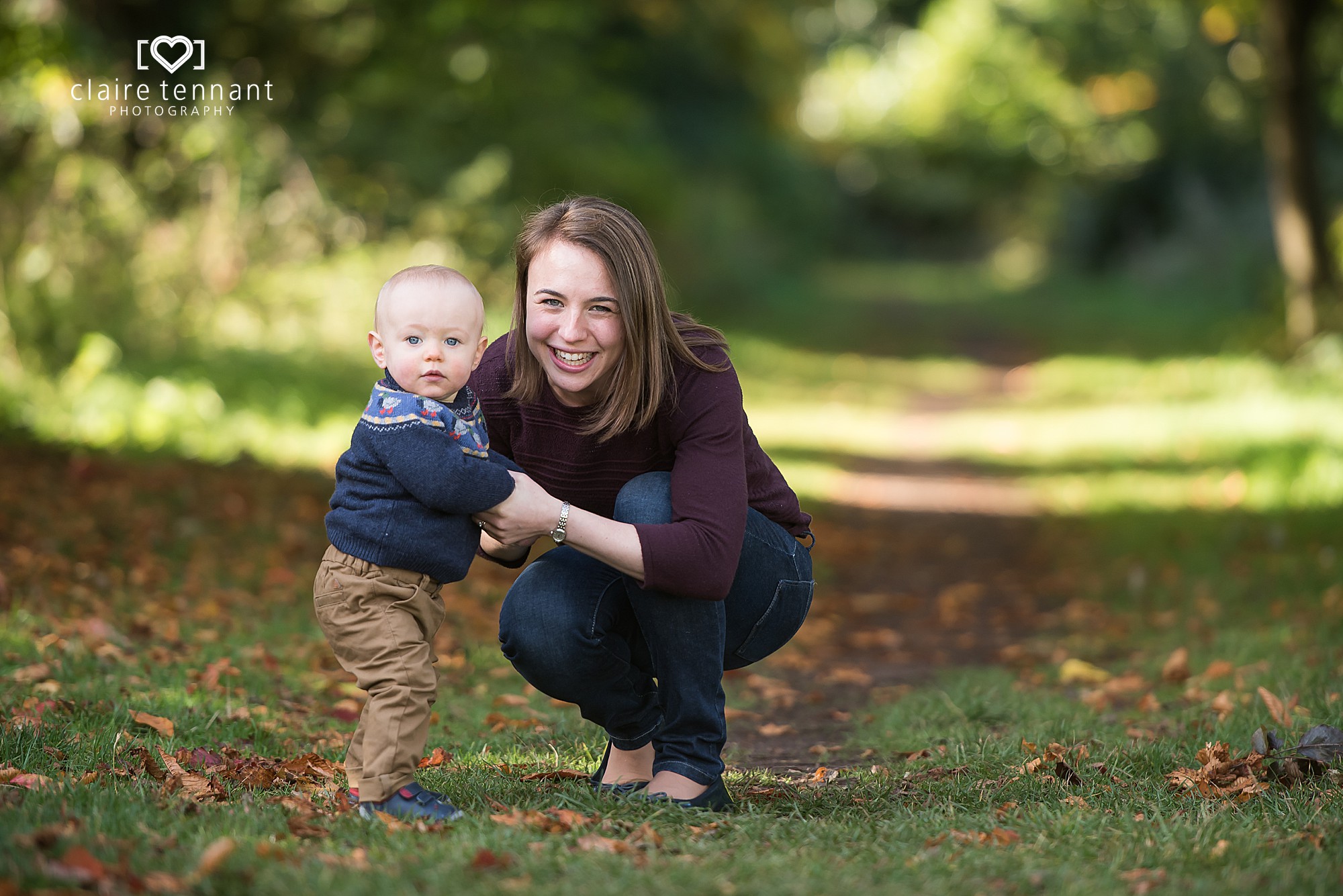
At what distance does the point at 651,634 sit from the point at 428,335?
93 cm

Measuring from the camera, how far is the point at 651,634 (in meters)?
3.31

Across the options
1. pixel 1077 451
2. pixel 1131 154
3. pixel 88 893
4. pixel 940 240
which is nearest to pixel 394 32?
pixel 1077 451

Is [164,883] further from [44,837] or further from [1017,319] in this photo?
[1017,319]

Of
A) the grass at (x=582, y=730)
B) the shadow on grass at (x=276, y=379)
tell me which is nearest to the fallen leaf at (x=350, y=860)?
the grass at (x=582, y=730)

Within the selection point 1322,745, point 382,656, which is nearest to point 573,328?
point 382,656

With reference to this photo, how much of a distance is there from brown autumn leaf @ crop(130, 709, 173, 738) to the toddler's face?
1.48 metres

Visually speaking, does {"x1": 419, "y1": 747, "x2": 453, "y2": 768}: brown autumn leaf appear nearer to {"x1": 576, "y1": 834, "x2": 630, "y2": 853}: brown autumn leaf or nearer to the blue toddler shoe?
the blue toddler shoe

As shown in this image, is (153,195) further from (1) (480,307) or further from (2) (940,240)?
(2) (940,240)

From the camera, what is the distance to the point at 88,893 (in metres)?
2.33

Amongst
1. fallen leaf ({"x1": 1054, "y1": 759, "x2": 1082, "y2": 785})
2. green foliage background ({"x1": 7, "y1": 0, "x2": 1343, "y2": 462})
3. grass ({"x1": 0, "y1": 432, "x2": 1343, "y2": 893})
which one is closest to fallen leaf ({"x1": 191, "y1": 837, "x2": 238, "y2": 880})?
grass ({"x1": 0, "y1": 432, "x2": 1343, "y2": 893})

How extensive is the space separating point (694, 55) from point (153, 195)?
43.1ft

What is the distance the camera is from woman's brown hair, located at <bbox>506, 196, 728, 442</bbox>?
3.23m

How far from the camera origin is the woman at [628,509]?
125 inches

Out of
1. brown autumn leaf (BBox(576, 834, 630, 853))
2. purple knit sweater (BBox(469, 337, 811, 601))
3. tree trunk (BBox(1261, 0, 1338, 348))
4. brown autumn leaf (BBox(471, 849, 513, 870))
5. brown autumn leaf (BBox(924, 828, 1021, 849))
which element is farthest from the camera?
tree trunk (BBox(1261, 0, 1338, 348))
